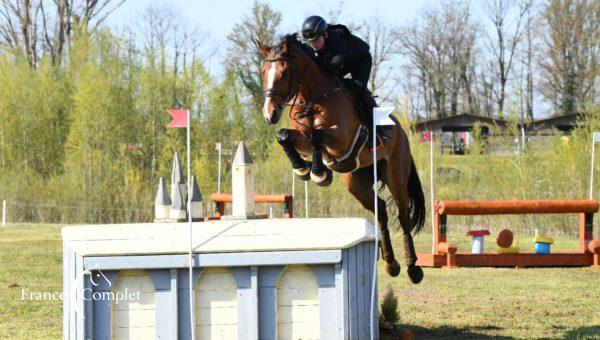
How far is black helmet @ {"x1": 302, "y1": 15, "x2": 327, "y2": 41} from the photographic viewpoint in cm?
Answer: 672

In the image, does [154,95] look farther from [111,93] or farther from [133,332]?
[133,332]

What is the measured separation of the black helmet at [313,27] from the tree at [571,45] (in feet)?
123

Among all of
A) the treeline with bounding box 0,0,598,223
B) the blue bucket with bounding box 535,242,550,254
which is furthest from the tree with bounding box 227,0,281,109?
the blue bucket with bounding box 535,242,550,254

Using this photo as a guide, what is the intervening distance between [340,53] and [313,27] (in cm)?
43

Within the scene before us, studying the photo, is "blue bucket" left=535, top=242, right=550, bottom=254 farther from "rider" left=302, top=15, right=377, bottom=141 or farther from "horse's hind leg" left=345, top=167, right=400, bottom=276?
"rider" left=302, top=15, right=377, bottom=141

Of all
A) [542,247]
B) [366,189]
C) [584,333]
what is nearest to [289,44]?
[366,189]

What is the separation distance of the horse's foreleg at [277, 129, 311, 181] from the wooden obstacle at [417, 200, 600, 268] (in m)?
4.84

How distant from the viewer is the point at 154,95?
2619 cm

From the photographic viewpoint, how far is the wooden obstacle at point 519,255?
1145cm

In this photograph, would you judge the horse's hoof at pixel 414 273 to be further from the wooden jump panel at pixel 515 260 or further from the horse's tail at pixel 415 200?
the wooden jump panel at pixel 515 260

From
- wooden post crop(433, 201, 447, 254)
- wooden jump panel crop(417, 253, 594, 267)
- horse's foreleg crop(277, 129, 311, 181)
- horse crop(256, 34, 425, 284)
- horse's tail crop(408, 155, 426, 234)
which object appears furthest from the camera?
wooden jump panel crop(417, 253, 594, 267)

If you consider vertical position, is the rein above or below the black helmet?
below

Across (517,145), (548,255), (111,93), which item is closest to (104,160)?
(111,93)

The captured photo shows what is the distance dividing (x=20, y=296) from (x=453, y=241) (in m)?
9.82
